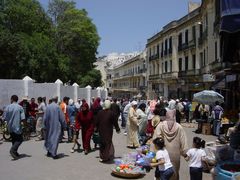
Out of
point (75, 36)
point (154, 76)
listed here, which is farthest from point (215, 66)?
point (154, 76)

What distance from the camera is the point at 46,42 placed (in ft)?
115

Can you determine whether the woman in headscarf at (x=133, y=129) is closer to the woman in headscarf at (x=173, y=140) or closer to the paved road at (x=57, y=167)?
the paved road at (x=57, y=167)

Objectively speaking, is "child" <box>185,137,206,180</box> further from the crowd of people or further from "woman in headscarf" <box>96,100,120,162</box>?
"woman in headscarf" <box>96,100,120,162</box>

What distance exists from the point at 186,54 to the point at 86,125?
1292 inches

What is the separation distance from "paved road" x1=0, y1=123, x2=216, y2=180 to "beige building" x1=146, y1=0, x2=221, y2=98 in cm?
1875

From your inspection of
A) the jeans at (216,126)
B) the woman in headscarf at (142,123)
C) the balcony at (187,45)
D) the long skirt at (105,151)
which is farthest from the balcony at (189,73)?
the long skirt at (105,151)

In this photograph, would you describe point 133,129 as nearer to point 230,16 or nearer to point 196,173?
point 196,173

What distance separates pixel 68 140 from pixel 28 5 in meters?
25.9

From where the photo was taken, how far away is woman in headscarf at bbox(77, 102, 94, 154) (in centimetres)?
1157

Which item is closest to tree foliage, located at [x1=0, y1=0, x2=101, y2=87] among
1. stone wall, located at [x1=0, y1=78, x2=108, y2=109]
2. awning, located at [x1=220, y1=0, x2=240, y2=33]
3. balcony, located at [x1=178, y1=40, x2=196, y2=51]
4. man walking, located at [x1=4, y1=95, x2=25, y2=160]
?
stone wall, located at [x1=0, y1=78, x2=108, y2=109]

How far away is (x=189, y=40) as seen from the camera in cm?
4162

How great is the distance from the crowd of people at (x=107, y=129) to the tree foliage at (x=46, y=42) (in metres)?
17.4

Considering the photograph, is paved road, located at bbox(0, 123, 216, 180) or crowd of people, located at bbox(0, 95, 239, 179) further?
paved road, located at bbox(0, 123, 216, 180)

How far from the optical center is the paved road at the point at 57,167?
8508mm
